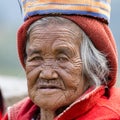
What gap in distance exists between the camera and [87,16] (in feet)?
13.3

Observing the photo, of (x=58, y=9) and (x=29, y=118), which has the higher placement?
(x=58, y=9)

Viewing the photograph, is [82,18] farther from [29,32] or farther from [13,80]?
[13,80]

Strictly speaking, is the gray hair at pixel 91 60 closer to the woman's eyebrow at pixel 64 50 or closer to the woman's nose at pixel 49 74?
the woman's eyebrow at pixel 64 50

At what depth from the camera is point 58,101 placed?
13.2ft

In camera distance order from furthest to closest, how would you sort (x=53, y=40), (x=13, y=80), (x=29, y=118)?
1. (x=13, y=80)
2. (x=29, y=118)
3. (x=53, y=40)

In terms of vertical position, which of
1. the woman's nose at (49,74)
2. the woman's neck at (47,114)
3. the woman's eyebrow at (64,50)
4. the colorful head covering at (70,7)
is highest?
the colorful head covering at (70,7)

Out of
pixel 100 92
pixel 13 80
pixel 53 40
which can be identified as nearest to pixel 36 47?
pixel 53 40

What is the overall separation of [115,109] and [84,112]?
0.17 meters

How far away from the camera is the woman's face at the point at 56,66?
3.99m

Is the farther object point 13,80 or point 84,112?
point 13,80

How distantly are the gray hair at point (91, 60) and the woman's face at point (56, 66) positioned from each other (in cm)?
2

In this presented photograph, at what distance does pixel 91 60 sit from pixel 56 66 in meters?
0.21

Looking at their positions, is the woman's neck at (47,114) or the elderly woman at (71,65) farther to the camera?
the woman's neck at (47,114)

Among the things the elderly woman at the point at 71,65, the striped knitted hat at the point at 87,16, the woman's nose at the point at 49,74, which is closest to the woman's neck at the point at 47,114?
the elderly woman at the point at 71,65
